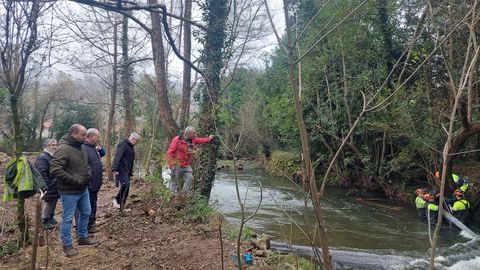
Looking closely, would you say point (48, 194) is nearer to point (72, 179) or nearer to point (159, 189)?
point (72, 179)

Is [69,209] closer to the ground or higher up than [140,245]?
higher up

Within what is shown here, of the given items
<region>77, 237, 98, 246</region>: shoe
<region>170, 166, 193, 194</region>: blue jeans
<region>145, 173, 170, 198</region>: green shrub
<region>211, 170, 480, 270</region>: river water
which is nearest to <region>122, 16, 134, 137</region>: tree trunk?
<region>145, 173, 170, 198</region>: green shrub

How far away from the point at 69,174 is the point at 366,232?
7.98m

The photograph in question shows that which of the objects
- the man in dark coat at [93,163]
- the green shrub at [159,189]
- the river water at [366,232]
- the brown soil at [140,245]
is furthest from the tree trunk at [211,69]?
the man in dark coat at [93,163]

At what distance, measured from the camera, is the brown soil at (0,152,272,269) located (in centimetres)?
459

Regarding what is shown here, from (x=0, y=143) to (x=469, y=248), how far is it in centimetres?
2847

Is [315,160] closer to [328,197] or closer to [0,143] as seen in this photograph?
[328,197]

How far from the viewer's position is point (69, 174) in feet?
15.3

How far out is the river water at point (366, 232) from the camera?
723 centimetres

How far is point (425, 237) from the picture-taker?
939 centimetres

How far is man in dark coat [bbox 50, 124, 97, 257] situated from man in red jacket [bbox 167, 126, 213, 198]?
259 centimetres

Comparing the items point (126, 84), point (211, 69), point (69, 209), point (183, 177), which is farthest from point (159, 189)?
point (126, 84)

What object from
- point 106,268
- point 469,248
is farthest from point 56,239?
point 469,248

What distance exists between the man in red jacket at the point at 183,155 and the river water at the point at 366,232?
0.90 meters
